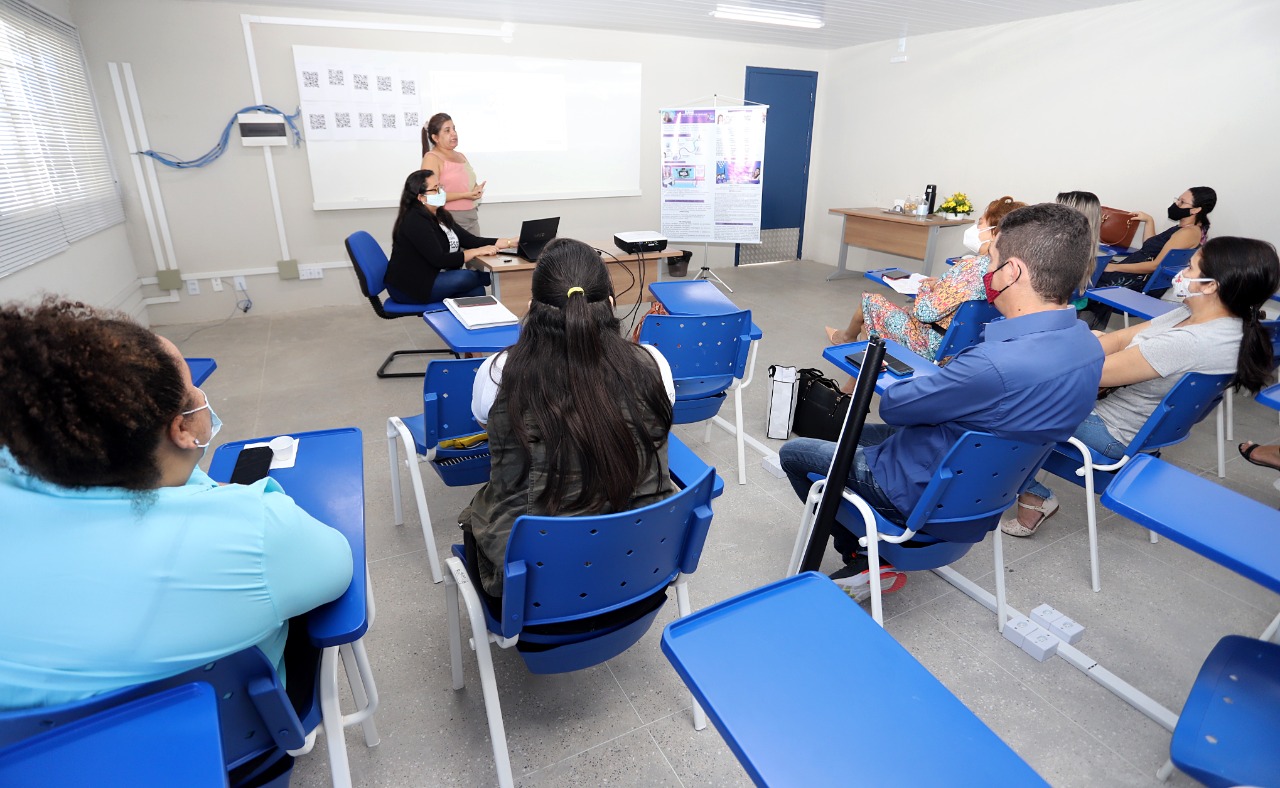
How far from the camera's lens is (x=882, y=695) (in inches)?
30.7

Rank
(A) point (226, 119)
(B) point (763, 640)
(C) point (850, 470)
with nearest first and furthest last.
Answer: (B) point (763, 640), (C) point (850, 470), (A) point (226, 119)

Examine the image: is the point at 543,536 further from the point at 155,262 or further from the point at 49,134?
the point at 155,262

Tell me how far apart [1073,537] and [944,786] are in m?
2.22

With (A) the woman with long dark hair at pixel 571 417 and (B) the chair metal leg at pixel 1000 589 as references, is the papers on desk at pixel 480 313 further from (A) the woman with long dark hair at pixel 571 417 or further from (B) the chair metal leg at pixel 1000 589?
(B) the chair metal leg at pixel 1000 589

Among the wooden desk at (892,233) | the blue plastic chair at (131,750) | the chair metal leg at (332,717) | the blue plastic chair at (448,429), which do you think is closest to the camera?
the blue plastic chair at (131,750)

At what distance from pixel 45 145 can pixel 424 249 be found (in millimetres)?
2113

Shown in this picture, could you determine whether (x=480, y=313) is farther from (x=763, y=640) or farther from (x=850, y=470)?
(x=763, y=640)

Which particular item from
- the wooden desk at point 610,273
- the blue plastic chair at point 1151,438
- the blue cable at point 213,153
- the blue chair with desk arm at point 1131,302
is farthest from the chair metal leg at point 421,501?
the blue cable at point 213,153

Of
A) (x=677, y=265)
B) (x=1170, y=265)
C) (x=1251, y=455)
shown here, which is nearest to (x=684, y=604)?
(x=1251, y=455)

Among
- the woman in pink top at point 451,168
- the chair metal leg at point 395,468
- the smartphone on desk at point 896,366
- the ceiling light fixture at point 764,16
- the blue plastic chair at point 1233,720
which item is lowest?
the chair metal leg at point 395,468

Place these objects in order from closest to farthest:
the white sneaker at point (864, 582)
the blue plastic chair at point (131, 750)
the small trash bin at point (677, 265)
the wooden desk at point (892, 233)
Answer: the blue plastic chair at point (131, 750) < the white sneaker at point (864, 582) < the small trash bin at point (677, 265) < the wooden desk at point (892, 233)

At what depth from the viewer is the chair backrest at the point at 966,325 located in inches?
103

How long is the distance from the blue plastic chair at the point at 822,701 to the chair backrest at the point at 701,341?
4.88 ft

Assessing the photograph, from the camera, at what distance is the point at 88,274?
3.83 metres
